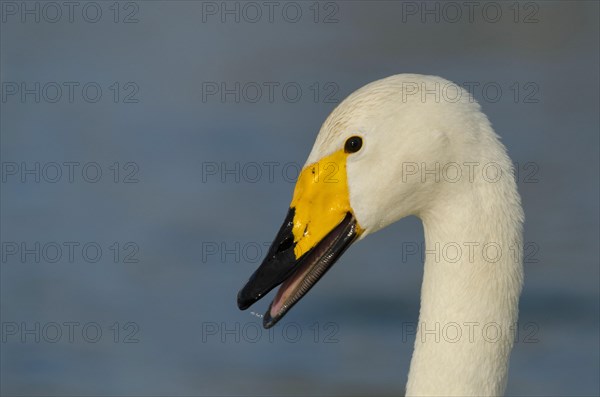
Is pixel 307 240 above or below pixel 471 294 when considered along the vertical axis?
above

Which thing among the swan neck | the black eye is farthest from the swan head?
the swan neck

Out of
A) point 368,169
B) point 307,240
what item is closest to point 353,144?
point 368,169

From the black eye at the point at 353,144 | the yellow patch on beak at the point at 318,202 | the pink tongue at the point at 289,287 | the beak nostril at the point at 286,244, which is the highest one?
the black eye at the point at 353,144

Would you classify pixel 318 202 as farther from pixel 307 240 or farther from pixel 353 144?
pixel 353 144

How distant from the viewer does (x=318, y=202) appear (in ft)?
19.2

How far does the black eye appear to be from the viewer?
18.6ft

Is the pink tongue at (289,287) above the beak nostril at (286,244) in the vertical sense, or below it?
below

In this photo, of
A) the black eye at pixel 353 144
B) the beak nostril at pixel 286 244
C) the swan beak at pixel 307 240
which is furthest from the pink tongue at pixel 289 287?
the black eye at pixel 353 144

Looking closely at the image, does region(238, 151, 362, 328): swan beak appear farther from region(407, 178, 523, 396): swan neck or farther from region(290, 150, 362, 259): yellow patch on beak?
region(407, 178, 523, 396): swan neck

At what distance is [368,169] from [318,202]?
262mm

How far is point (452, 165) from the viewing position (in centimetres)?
553

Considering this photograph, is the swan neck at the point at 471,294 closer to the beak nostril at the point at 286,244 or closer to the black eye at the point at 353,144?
the black eye at the point at 353,144

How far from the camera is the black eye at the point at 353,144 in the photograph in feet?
18.6

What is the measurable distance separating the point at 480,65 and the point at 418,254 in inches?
180
